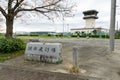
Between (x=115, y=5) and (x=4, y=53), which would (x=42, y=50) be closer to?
(x=4, y=53)

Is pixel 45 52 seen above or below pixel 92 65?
above

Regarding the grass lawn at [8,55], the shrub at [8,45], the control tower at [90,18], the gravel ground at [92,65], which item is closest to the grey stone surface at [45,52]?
the gravel ground at [92,65]

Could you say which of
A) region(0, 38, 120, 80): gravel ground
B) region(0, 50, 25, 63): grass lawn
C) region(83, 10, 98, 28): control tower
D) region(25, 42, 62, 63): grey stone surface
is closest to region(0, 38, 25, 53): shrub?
region(0, 50, 25, 63): grass lawn

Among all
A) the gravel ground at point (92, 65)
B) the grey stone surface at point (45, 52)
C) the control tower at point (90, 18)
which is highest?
the control tower at point (90, 18)

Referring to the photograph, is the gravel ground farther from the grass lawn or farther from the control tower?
the control tower

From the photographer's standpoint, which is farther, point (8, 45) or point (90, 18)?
point (90, 18)

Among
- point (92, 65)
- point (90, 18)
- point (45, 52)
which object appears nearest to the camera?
point (92, 65)

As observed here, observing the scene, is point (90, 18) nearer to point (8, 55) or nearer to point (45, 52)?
point (8, 55)

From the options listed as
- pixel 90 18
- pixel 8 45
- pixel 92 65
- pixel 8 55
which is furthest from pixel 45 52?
pixel 90 18

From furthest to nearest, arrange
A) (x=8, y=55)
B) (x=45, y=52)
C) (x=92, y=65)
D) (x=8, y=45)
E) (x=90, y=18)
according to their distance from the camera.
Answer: (x=90, y=18), (x=8, y=45), (x=8, y=55), (x=45, y=52), (x=92, y=65)

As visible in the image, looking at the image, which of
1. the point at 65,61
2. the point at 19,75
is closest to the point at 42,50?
the point at 65,61

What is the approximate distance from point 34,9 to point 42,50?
506 centimetres

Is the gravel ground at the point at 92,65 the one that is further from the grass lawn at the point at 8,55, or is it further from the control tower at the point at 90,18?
the control tower at the point at 90,18

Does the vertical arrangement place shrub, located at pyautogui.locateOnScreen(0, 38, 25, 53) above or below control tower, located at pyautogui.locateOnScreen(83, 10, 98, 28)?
below
